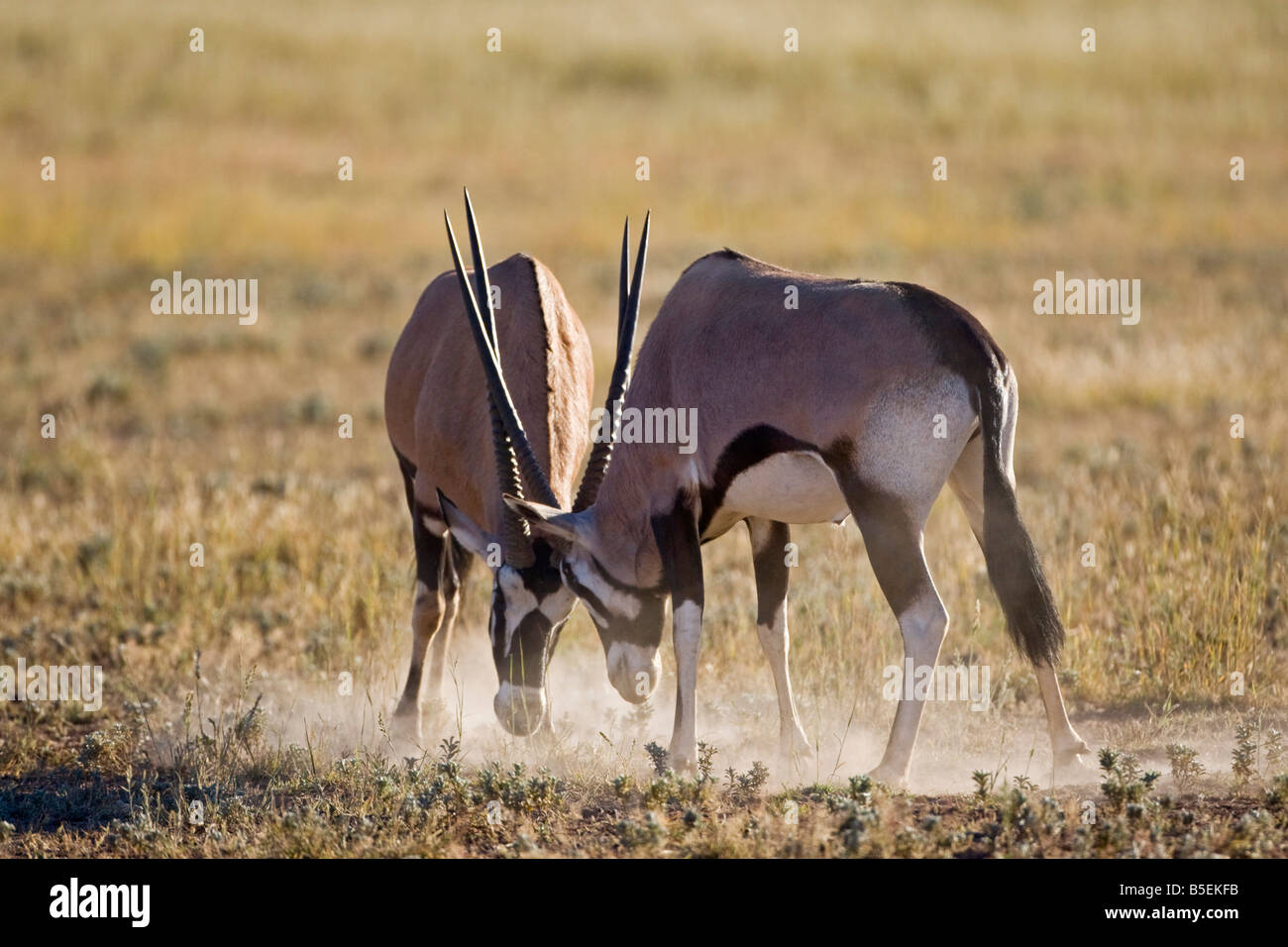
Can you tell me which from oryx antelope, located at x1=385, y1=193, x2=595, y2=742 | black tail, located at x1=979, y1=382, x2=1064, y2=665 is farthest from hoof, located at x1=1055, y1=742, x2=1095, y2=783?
oryx antelope, located at x1=385, y1=193, x2=595, y2=742

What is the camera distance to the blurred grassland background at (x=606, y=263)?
29.1 ft

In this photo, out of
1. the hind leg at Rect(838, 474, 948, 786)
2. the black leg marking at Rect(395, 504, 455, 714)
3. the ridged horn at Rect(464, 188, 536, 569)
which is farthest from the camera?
the black leg marking at Rect(395, 504, 455, 714)

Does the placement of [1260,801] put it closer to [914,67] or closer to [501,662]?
[501,662]

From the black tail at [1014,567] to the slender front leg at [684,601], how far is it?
1.25 meters

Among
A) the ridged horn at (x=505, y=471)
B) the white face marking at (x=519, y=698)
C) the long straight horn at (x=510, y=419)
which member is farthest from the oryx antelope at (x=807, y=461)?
the white face marking at (x=519, y=698)

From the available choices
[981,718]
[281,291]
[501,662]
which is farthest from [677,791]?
[281,291]

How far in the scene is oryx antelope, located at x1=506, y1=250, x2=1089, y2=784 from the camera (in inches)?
235

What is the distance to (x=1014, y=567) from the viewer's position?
20.0 ft

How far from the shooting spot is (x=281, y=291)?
74.3 feet

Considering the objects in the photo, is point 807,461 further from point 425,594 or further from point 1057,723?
point 425,594

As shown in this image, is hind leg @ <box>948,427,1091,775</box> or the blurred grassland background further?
the blurred grassland background

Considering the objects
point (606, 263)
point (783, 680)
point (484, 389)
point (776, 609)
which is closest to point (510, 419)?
point (484, 389)

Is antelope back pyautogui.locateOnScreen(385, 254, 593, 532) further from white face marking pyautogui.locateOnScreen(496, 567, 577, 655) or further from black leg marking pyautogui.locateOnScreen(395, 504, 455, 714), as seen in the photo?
white face marking pyautogui.locateOnScreen(496, 567, 577, 655)

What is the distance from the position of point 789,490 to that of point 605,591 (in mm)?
Answer: 975
